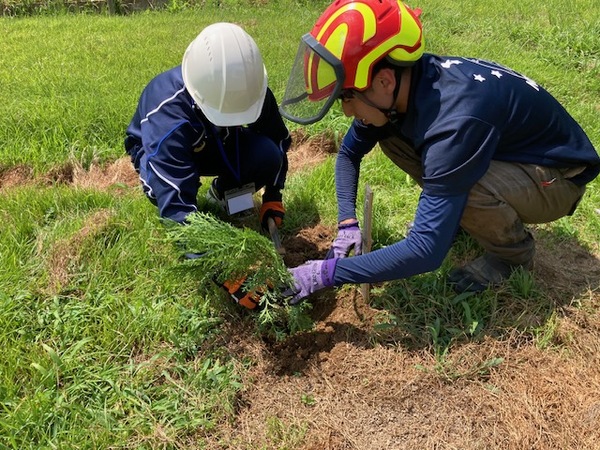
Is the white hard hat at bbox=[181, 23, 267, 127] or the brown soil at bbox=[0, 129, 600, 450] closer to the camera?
the brown soil at bbox=[0, 129, 600, 450]

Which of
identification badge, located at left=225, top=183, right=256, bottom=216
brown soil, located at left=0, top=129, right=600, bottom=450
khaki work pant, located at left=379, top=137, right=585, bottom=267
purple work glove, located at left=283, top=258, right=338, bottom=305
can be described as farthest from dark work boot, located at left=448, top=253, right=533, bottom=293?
identification badge, located at left=225, top=183, right=256, bottom=216

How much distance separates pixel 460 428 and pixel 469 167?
94 centimetres

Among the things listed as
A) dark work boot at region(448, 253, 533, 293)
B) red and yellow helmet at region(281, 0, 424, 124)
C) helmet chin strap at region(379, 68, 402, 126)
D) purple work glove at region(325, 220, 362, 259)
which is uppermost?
red and yellow helmet at region(281, 0, 424, 124)

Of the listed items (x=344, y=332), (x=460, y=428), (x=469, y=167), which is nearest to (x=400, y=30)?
(x=469, y=167)

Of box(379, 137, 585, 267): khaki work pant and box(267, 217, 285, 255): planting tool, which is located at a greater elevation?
box(379, 137, 585, 267): khaki work pant

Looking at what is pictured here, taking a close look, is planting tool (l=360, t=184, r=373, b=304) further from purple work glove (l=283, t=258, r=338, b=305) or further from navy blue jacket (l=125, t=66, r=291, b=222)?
navy blue jacket (l=125, t=66, r=291, b=222)

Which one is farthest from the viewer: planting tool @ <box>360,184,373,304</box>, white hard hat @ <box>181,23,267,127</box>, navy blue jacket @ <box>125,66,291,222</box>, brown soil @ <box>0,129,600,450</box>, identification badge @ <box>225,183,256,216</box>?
identification badge @ <box>225,183,256,216</box>

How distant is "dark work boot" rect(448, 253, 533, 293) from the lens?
7.75 feet

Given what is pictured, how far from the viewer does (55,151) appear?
12.3ft

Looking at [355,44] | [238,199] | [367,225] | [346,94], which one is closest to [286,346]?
[367,225]

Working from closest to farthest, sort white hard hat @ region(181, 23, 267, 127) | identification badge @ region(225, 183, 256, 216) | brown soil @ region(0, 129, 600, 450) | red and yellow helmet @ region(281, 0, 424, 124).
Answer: red and yellow helmet @ region(281, 0, 424, 124) < brown soil @ region(0, 129, 600, 450) < white hard hat @ region(181, 23, 267, 127) < identification badge @ region(225, 183, 256, 216)

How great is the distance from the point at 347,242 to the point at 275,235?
0.44m

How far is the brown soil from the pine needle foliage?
7.1 inches

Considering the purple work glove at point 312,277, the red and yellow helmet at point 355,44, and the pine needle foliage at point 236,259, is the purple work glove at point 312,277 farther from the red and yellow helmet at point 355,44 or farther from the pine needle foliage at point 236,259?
the red and yellow helmet at point 355,44
